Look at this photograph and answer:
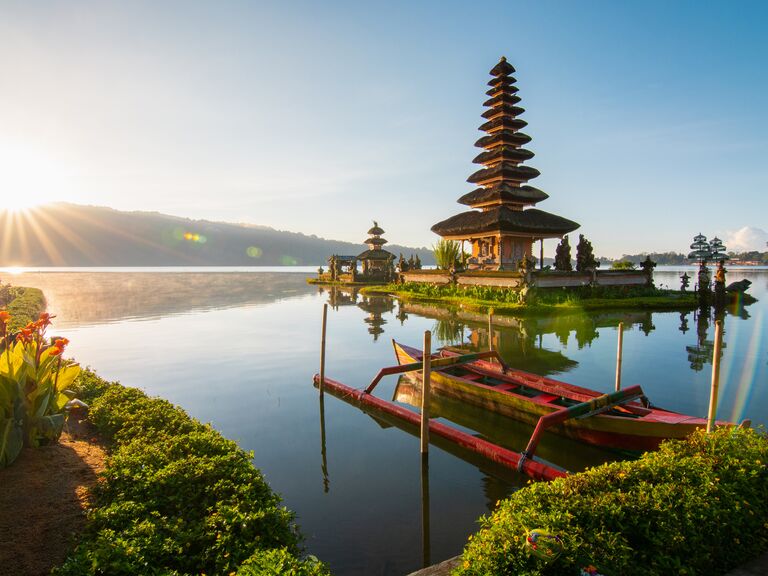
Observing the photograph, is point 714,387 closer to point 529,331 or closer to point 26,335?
point 26,335

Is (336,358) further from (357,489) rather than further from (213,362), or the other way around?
(357,489)

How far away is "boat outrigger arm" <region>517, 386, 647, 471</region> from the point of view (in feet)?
26.7

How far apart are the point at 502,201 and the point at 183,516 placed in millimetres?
39278

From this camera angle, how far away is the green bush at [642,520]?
3.90 m

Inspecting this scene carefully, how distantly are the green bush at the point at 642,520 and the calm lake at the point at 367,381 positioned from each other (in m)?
2.50

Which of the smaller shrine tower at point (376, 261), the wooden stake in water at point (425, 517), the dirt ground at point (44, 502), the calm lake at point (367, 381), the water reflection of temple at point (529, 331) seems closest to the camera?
the dirt ground at point (44, 502)

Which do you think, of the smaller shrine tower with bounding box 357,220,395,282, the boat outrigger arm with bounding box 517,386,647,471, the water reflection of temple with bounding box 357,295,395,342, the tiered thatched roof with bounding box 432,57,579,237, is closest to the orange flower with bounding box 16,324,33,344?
the boat outrigger arm with bounding box 517,386,647,471

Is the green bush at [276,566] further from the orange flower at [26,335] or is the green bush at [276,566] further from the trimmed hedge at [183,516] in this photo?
the orange flower at [26,335]

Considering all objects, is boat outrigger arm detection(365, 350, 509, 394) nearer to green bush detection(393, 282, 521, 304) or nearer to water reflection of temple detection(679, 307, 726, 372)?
water reflection of temple detection(679, 307, 726, 372)

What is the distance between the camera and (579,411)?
28.3ft

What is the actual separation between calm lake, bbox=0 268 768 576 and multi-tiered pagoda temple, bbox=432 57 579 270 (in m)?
10.8

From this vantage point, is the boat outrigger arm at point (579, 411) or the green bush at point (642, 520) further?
the boat outrigger arm at point (579, 411)

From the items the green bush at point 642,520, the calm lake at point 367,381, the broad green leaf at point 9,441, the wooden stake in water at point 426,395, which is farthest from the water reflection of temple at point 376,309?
the green bush at point 642,520

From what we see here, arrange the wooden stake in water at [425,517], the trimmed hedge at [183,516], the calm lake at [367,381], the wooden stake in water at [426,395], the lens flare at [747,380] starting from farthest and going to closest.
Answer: the lens flare at [747,380] < the wooden stake in water at [426,395] < the calm lake at [367,381] < the wooden stake in water at [425,517] < the trimmed hedge at [183,516]
